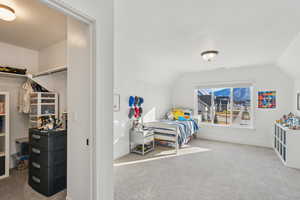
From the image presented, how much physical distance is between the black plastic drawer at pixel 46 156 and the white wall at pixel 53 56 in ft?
4.95

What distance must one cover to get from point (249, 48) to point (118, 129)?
10.7ft

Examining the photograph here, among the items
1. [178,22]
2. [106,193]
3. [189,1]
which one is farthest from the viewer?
[178,22]

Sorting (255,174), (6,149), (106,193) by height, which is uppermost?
(6,149)

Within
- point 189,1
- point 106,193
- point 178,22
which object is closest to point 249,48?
point 178,22

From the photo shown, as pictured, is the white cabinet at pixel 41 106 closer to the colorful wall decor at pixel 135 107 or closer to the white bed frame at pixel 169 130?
the colorful wall decor at pixel 135 107

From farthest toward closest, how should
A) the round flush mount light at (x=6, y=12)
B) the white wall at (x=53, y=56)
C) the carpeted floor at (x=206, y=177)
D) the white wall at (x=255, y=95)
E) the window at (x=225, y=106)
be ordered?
the window at (x=225, y=106) < the white wall at (x=255, y=95) < the white wall at (x=53, y=56) < the carpeted floor at (x=206, y=177) < the round flush mount light at (x=6, y=12)

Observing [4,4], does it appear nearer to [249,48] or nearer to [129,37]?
[129,37]

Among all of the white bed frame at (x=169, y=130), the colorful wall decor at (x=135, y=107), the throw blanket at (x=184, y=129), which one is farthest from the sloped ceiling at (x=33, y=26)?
the throw blanket at (x=184, y=129)

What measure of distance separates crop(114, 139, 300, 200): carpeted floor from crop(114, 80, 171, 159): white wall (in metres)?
0.35

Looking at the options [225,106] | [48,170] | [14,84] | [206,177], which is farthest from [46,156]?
[225,106]

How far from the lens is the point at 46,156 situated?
6.34 ft

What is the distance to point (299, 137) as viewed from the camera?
114 inches

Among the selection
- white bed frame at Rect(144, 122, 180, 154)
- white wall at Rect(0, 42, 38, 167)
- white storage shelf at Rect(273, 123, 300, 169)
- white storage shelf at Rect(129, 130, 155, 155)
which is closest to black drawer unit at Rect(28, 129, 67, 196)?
white wall at Rect(0, 42, 38, 167)

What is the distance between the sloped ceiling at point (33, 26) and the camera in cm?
176
